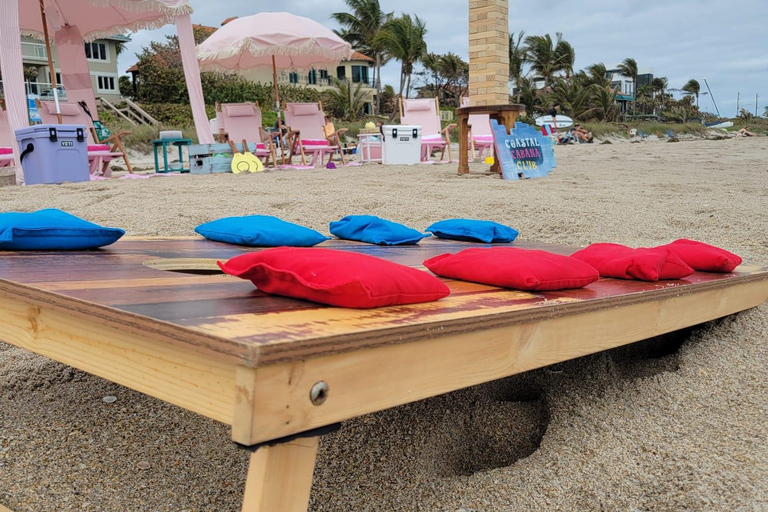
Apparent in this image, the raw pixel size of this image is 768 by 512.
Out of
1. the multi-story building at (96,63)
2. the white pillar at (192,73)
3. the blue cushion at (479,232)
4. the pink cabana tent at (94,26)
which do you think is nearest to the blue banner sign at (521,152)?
the blue cushion at (479,232)

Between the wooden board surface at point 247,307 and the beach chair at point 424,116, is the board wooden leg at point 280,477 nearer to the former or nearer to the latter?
the wooden board surface at point 247,307

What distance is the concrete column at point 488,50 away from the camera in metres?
8.84

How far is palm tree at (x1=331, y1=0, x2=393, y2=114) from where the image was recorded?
1483 inches

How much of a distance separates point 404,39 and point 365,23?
455cm

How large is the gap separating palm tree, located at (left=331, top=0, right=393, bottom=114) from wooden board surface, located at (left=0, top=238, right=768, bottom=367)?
3665 centimetres

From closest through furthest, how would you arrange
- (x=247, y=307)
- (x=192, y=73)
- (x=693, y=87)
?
(x=247, y=307), (x=192, y=73), (x=693, y=87)

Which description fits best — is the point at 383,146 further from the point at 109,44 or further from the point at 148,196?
the point at 109,44

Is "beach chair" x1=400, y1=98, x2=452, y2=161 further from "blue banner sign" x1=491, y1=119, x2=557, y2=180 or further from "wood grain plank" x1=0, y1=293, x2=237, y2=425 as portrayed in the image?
"wood grain plank" x1=0, y1=293, x2=237, y2=425

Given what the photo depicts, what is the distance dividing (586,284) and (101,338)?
118 cm

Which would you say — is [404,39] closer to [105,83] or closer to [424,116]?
[105,83]

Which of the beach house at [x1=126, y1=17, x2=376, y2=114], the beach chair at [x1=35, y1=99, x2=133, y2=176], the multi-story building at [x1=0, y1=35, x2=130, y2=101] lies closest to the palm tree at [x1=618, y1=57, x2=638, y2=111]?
the beach house at [x1=126, y1=17, x2=376, y2=114]

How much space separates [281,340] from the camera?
887 millimetres

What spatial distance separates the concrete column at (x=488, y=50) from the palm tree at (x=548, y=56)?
111ft

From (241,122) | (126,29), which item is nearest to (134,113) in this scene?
(126,29)
